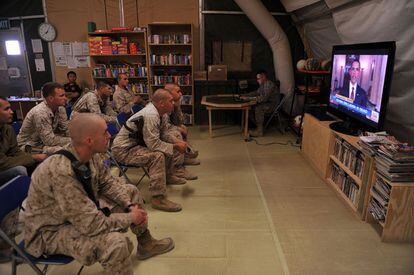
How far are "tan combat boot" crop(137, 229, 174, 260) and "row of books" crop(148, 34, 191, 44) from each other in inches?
185

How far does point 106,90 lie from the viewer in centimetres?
441

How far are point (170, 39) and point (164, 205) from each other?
4.16 metres

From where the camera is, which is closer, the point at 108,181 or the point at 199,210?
the point at 108,181

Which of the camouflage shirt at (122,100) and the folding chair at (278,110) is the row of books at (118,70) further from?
the folding chair at (278,110)

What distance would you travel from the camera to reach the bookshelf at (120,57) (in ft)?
20.0

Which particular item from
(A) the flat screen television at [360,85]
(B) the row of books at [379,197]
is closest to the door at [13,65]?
(A) the flat screen television at [360,85]

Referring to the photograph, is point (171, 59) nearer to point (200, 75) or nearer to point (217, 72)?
point (200, 75)

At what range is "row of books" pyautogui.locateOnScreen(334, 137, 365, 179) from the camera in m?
2.86

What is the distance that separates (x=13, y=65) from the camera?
22.5 feet

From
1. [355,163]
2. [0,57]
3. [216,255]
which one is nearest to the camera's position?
[216,255]

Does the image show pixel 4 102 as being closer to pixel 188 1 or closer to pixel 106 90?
pixel 106 90

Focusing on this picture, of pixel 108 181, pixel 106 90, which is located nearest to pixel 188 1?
pixel 106 90

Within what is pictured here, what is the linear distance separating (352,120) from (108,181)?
274 centimetres

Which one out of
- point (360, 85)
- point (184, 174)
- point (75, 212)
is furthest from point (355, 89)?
point (75, 212)
